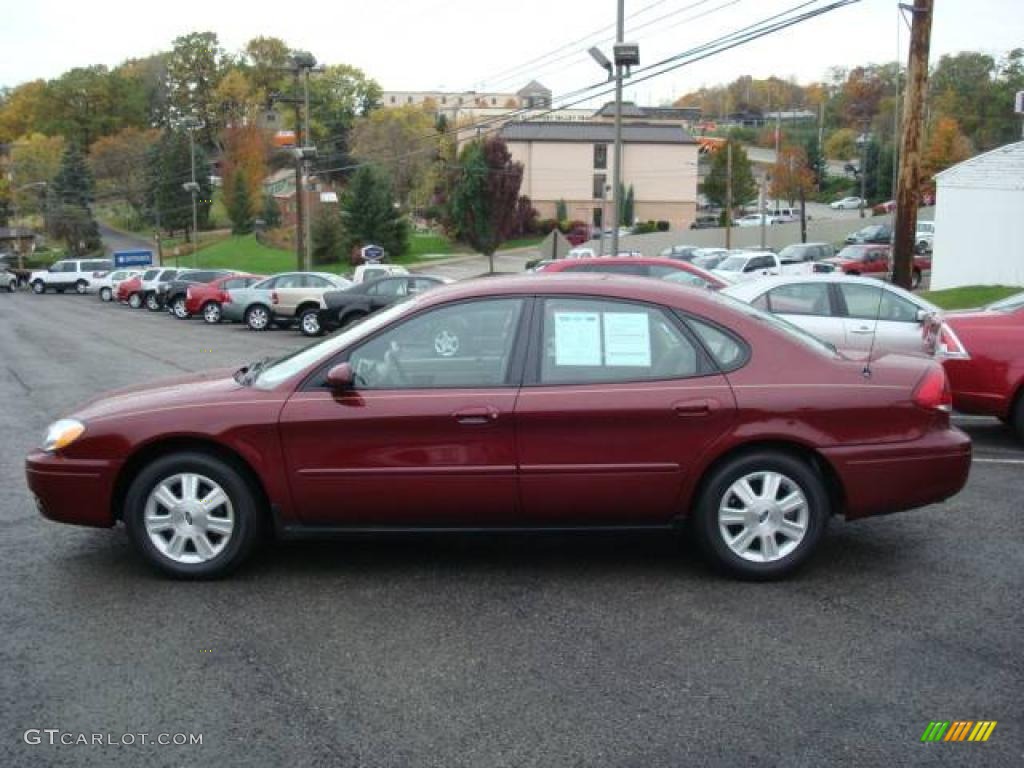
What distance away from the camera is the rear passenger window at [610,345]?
5465mm

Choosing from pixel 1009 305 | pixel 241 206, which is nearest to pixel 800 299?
pixel 1009 305

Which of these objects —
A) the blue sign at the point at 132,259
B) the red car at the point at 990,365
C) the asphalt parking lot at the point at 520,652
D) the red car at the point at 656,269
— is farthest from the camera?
the blue sign at the point at 132,259

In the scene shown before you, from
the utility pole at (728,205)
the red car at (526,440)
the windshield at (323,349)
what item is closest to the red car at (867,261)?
the utility pole at (728,205)

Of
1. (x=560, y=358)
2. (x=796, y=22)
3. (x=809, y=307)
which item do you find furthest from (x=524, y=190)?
(x=560, y=358)

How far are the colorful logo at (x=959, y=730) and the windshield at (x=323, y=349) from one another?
10.4ft

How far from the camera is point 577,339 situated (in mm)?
5523

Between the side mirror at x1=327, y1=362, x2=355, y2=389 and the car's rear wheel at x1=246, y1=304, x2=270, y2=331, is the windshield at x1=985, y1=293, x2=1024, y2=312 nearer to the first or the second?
the side mirror at x1=327, y1=362, x2=355, y2=389

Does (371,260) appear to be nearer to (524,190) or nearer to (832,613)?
(832,613)

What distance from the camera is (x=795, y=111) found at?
144750 millimetres

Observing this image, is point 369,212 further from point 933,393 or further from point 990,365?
point 933,393

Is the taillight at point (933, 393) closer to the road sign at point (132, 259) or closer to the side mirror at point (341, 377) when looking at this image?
the side mirror at point (341, 377)

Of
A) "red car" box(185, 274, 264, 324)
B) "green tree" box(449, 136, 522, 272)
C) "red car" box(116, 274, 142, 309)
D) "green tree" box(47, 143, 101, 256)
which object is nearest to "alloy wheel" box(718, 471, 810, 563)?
"red car" box(185, 274, 264, 324)

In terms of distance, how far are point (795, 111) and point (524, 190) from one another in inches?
2874

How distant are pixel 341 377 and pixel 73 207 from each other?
89.3m
